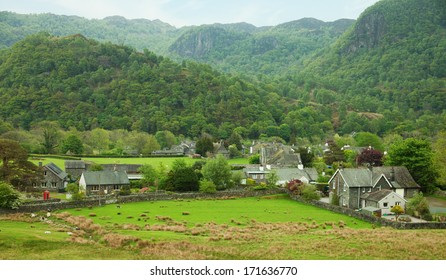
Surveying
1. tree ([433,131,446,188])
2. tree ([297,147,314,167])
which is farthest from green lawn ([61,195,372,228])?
tree ([297,147,314,167])

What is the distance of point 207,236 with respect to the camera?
3519 cm

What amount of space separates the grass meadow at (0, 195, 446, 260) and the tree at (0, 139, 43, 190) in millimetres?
11259

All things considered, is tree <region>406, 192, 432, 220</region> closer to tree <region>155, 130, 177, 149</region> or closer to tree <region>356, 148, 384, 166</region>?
tree <region>356, 148, 384, 166</region>

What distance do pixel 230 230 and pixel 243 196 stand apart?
2553cm

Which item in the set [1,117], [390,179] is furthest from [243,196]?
[1,117]

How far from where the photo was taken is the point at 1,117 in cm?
14438

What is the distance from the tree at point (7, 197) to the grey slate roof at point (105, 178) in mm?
18242

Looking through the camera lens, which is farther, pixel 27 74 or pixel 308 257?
pixel 27 74

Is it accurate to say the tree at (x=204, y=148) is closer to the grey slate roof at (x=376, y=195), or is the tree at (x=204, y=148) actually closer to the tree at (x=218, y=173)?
the tree at (x=218, y=173)

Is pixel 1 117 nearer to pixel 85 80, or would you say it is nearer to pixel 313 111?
pixel 85 80

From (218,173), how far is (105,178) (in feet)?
53.0

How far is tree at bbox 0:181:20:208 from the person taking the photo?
44812 mm

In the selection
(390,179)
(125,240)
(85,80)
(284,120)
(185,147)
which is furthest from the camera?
(85,80)

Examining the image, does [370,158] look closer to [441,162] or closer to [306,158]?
[306,158]
